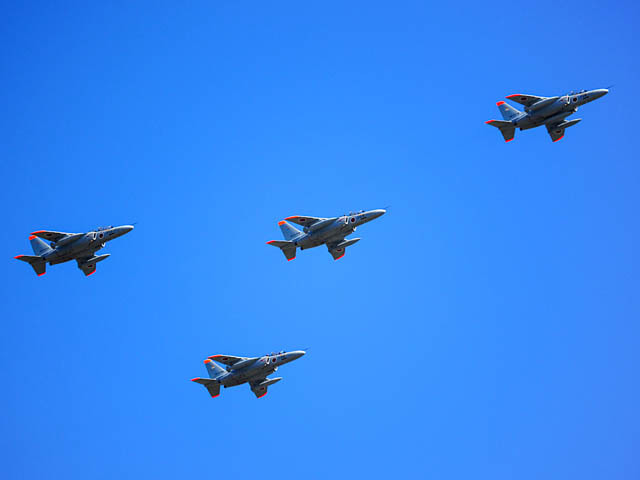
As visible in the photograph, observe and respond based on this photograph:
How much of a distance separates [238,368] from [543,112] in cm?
3484

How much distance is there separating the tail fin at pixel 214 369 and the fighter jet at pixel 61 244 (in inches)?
537

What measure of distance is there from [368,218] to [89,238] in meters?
23.8

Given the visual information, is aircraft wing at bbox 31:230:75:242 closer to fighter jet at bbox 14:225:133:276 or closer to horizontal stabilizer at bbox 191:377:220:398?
fighter jet at bbox 14:225:133:276

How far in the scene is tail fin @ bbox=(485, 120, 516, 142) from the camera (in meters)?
71.5

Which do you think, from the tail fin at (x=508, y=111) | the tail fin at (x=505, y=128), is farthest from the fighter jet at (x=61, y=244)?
the tail fin at (x=508, y=111)

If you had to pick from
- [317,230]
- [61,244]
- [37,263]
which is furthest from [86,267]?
[317,230]

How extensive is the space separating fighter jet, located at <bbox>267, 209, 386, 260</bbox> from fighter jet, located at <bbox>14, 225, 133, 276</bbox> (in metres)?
13.4

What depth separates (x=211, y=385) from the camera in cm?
7119

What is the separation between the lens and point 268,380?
245ft

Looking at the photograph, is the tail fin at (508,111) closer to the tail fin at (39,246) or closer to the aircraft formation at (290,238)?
the aircraft formation at (290,238)

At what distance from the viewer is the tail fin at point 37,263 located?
68.6m

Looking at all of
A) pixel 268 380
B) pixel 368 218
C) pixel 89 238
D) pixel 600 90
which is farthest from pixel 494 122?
pixel 89 238

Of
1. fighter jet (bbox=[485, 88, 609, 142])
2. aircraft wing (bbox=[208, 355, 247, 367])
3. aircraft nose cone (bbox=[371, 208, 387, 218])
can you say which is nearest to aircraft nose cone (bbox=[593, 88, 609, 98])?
fighter jet (bbox=[485, 88, 609, 142])

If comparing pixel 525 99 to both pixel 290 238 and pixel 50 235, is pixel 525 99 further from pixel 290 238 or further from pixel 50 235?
pixel 50 235
